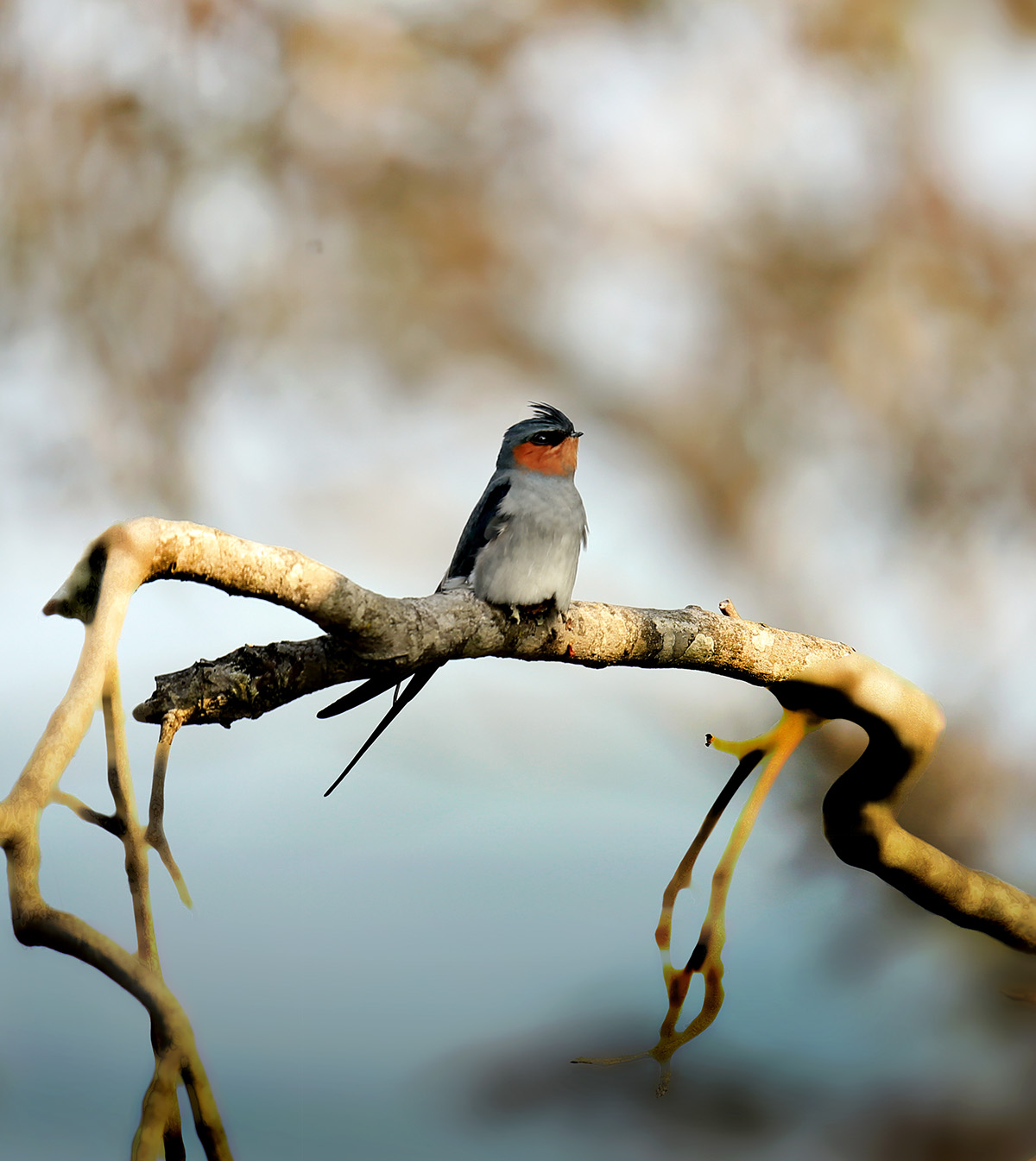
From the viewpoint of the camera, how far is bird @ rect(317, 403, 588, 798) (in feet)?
4.64

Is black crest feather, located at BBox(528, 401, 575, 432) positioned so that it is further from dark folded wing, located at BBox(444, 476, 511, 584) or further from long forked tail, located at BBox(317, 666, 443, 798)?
long forked tail, located at BBox(317, 666, 443, 798)

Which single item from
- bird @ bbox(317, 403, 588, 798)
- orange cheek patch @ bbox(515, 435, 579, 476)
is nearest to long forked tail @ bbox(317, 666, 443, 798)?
bird @ bbox(317, 403, 588, 798)

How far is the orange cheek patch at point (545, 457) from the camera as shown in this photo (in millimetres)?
1603

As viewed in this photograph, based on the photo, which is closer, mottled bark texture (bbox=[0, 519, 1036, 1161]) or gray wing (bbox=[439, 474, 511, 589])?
mottled bark texture (bbox=[0, 519, 1036, 1161])

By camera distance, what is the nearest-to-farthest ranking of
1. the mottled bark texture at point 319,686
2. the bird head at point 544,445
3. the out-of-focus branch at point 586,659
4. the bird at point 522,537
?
1. the mottled bark texture at point 319,686
2. the out-of-focus branch at point 586,659
3. the bird at point 522,537
4. the bird head at point 544,445

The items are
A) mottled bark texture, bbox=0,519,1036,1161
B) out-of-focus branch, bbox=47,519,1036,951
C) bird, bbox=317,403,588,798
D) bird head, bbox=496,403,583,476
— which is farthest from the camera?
bird head, bbox=496,403,583,476

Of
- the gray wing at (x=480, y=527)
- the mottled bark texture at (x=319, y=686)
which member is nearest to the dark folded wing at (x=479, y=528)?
the gray wing at (x=480, y=527)

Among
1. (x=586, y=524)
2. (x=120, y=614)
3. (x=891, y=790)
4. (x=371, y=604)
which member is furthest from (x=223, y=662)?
(x=891, y=790)

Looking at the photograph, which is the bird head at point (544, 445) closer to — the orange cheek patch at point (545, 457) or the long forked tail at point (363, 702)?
the orange cheek patch at point (545, 457)

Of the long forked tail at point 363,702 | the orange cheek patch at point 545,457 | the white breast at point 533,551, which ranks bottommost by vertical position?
the long forked tail at point 363,702

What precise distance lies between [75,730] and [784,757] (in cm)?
138

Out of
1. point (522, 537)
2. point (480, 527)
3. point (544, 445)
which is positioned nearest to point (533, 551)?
point (522, 537)

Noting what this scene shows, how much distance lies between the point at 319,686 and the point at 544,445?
Result: 59 cm

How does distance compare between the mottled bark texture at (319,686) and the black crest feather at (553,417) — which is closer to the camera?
the mottled bark texture at (319,686)
